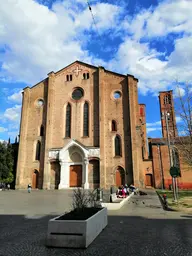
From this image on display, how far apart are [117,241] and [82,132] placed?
25.7 m

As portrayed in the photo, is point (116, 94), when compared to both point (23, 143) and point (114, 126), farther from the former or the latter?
point (23, 143)


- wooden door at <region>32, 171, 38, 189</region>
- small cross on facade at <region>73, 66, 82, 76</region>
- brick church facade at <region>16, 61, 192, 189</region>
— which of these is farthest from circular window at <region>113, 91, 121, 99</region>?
wooden door at <region>32, 171, 38, 189</region>

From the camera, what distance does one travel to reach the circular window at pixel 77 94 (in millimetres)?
33281

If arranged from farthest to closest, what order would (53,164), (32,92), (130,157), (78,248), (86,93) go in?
(32,92)
(86,93)
(53,164)
(130,157)
(78,248)

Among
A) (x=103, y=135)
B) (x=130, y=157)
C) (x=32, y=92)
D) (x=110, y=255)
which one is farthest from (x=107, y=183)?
(x=110, y=255)

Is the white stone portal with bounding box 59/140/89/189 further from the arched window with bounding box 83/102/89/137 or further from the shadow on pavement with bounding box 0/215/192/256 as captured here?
the shadow on pavement with bounding box 0/215/192/256

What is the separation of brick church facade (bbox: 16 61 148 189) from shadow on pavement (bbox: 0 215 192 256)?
2053cm

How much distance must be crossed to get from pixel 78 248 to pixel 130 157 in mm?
24061

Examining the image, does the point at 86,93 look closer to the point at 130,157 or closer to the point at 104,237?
the point at 130,157

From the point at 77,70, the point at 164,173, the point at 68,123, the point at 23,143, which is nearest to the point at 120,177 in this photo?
the point at 164,173

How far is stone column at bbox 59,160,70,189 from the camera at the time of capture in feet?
96.8

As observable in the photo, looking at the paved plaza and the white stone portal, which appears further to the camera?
the white stone portal

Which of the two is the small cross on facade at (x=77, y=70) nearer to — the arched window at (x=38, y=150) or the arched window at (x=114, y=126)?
the arched window at (x=114, y=126)

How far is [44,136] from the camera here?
31875 millimetres
